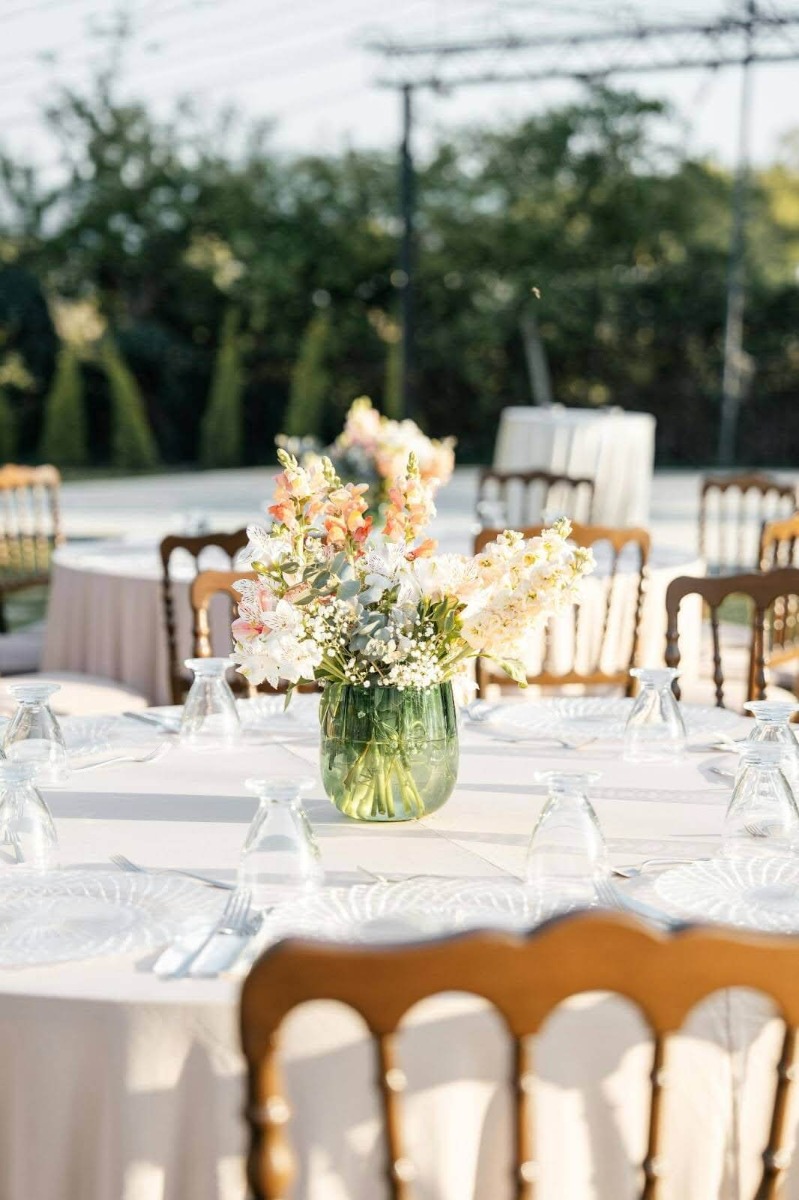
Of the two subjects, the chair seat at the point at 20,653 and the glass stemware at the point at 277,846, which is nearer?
the glass stemware at the point at 277,846

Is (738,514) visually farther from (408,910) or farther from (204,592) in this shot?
(408,910)

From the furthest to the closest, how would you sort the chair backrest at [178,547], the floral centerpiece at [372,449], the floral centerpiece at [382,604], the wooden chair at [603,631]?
the floral centerpiece at [372,449], the chair backrest at [178,547], the wooden chair at [603,631], the floral centerpiece at [382,604]

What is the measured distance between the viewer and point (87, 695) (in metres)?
4.42

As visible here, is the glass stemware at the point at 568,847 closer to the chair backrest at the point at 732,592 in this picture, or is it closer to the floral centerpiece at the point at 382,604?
the floral centerpiece at the point at 382,604

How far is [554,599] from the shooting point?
2.02 metres

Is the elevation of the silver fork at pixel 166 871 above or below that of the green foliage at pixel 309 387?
below

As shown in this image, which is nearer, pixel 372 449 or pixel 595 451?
pixel 372 449

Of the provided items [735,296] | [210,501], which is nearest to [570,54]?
[210,501]

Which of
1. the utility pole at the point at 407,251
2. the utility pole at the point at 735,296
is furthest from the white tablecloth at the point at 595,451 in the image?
the utility pole at the point at 735,296

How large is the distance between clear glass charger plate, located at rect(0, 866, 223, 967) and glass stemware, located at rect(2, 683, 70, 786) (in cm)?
41

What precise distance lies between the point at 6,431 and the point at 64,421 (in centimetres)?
80

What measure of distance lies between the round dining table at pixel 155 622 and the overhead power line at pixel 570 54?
406 inches

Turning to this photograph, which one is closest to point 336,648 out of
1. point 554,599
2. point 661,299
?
point 554,599

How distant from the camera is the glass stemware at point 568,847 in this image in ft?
5.60
